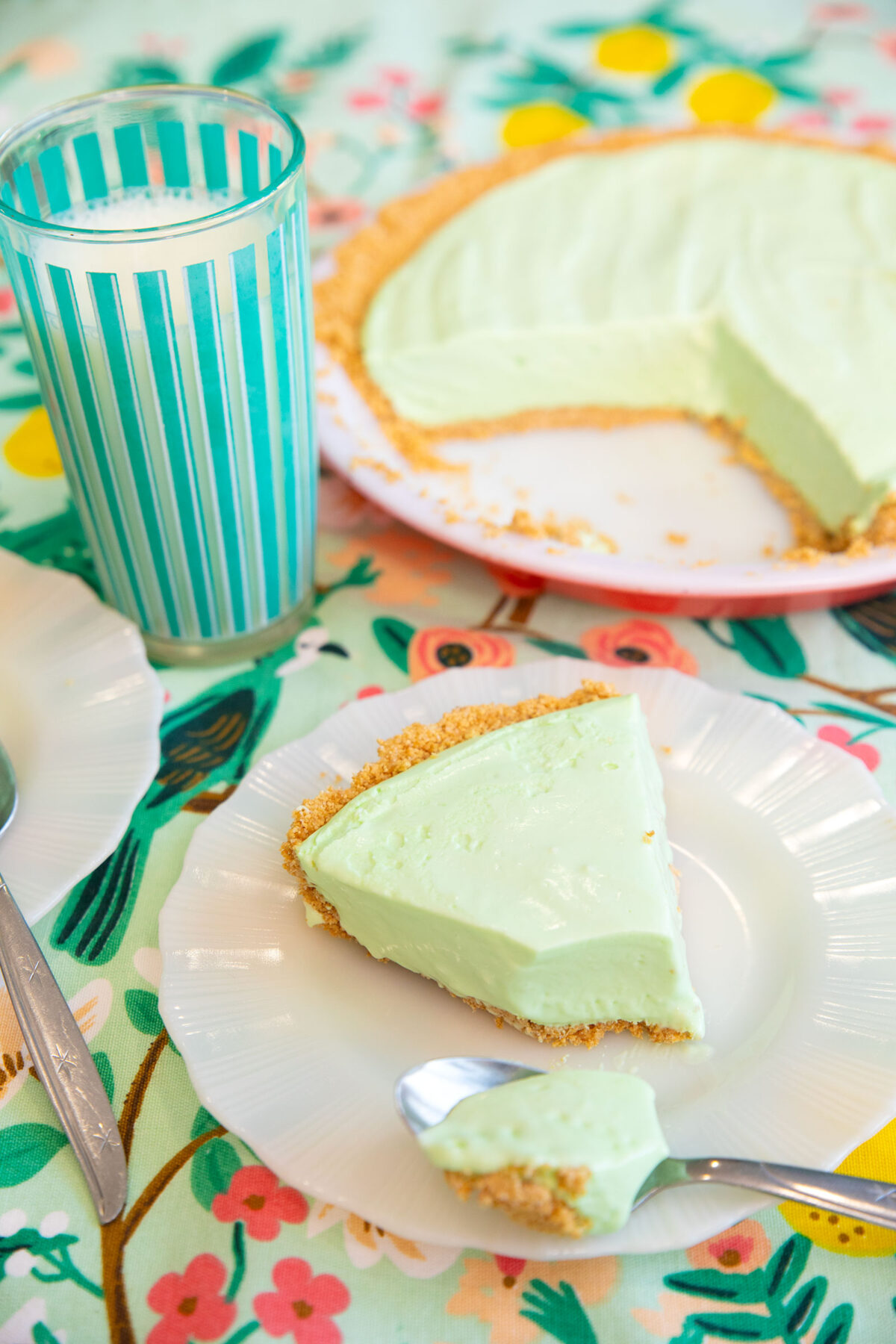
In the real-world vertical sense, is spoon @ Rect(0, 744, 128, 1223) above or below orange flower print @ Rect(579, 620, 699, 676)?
above

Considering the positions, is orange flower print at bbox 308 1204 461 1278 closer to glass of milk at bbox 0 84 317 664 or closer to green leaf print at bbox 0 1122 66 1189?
green leaf print at bbox 0 1122 66 1189

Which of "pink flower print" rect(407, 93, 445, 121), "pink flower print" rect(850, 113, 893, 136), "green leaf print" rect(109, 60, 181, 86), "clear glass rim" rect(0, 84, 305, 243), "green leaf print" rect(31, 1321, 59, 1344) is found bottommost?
"green leaf print" rect(31, 1321, 59, 1344)

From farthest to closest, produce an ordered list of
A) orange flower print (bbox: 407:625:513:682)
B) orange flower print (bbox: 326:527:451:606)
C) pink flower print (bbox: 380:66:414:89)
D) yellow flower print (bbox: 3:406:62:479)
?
pink flower print (bbox: 380:66:414:89)
yellow flower print (bbox: 3:406:62:479)
orange flower print (bbox: 326:527:451:606)
orange flower print (bbox: 407:625:513:682)

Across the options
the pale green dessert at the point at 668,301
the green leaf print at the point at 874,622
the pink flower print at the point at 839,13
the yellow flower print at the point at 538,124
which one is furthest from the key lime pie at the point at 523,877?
the pink flower print at the point at 839,13

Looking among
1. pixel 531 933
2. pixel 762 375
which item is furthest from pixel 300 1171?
pixel 762 375

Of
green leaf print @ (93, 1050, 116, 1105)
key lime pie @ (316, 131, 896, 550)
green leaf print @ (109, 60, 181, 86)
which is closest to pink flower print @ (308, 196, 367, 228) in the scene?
key lime pie @ (316, 131, 896, 550)

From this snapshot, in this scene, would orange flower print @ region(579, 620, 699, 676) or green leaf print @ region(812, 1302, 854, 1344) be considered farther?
orange flower print @ region(579, 620, 699, 676)

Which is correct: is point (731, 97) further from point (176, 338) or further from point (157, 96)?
point (176, 338)
